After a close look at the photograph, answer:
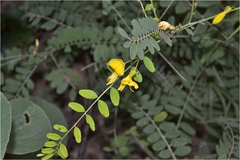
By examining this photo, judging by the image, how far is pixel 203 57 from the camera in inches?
46.7

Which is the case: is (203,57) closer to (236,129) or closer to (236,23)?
(236,23)

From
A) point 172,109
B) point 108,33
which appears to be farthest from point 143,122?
point 108,33

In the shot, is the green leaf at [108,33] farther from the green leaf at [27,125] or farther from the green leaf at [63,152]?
the green leaf at [63,152]

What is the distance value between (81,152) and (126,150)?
0.25m

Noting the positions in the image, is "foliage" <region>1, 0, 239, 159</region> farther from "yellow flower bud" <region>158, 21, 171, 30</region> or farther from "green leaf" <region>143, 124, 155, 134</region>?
"yellow flower bud" <region>158, 21, 171, 30</region>

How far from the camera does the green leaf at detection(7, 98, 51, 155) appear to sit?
97cm

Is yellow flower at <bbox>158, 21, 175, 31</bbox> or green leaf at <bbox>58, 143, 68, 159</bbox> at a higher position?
yellow flower at <bbox>158, 21, 175, 31</bbox>

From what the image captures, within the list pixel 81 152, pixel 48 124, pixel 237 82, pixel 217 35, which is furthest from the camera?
pixel 81 152

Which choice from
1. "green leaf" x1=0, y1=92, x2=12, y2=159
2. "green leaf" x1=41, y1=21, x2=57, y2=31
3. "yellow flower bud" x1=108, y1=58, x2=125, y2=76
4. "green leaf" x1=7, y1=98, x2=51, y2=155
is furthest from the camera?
"green leaf" x1=41, y1=21, x2=57, y2=31

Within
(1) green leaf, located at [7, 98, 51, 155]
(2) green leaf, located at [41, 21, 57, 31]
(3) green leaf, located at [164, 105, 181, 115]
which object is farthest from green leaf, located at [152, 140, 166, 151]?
(2) green leaf, located at [41, 21, 57, 31]

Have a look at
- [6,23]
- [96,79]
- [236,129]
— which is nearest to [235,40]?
[236,129]

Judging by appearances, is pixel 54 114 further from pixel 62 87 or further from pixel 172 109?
pixel 172 109

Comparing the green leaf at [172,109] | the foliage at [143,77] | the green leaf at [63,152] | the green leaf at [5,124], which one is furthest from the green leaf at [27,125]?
the green leaf at [172,109]

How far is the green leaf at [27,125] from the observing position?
974mm
